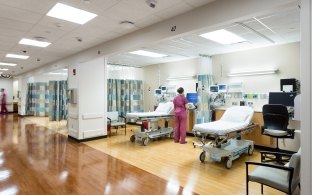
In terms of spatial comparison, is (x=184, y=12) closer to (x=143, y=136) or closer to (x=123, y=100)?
(x=143, y=136)

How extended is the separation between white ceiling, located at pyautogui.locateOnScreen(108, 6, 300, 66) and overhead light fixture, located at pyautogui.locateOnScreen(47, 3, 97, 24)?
6.05 ft

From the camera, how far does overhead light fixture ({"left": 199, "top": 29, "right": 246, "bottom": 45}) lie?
441cm

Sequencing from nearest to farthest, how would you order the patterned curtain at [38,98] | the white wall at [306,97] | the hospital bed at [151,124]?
1. the white wall at [306,97]
2. the hospital bed at [151,124]
3. the patterned curtain at [38,98]

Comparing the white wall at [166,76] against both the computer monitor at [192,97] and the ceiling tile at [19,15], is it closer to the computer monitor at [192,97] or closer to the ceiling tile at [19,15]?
the computer monitor at [192,97]

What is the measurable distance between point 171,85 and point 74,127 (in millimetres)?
3743

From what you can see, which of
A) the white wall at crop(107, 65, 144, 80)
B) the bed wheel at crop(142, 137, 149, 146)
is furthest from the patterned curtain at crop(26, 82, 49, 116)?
the bed wheel at crop(142, 137, 149, 146)

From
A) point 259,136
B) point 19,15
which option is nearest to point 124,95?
point 259,136

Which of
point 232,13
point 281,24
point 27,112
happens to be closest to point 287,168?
point 232,13

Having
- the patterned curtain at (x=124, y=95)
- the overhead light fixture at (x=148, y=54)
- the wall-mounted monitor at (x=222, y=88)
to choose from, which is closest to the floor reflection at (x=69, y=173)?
the patterned curtain at (x=124, y=95)

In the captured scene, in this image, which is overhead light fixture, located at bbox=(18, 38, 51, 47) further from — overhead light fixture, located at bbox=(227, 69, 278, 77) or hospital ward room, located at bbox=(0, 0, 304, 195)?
overhead light fixture, located at bbox=(227, 69, 278, 77)

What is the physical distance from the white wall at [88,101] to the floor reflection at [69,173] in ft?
2.63

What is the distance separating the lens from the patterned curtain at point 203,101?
6191 mm

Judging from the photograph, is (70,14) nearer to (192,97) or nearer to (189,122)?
(192,97)

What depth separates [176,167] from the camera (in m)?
3.98
